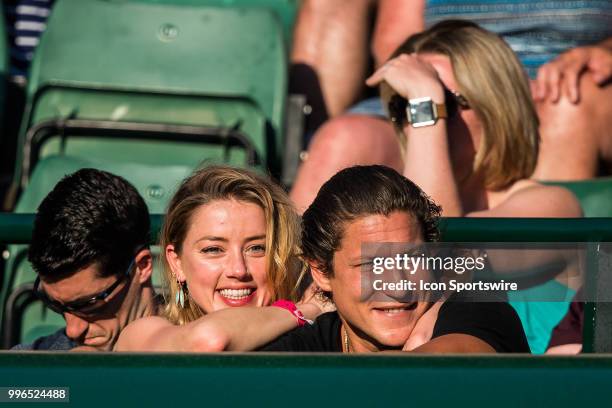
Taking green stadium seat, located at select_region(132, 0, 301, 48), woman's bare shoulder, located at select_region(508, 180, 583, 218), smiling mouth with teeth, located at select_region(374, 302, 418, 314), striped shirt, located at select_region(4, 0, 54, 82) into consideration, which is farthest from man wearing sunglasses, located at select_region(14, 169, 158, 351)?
green stadium seat, located at select_region(132, 0, 301, 48)

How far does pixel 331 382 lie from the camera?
1.18 meters

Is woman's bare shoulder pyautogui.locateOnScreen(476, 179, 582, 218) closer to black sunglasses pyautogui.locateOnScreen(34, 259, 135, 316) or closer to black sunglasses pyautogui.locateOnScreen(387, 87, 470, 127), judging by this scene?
black sunglasses pyautogui.locateOnScreen(387, 87, 470, 127)

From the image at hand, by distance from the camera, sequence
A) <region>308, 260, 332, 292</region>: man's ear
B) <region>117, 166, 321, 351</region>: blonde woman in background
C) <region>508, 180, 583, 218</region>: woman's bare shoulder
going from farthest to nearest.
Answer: <region>508, 180, 583, 218</region>: woman's bare shoulder, <region>117, 166, 321, 351</region>: blonde woman in background, <region>308, 260, 332, 292</region>: man's ear

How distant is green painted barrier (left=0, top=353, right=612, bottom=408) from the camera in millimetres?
1177

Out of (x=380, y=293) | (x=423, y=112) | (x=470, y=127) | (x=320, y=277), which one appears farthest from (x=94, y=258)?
(x=470, y=127)

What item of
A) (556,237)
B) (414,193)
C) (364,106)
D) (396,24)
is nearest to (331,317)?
(414,193)

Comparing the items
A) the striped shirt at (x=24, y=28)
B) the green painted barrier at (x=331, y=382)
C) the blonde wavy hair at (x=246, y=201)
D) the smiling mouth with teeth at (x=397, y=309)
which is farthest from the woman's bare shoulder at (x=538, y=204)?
the striped shirt at (x=24, y=28)

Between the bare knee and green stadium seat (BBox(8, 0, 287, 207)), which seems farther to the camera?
green stadium seat (BBox(8, 0, 287, 207))

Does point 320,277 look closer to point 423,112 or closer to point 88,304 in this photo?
point 88,304

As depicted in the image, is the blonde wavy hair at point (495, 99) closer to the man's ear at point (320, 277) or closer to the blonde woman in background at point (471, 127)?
the blonde woman in background at point (471, 127)

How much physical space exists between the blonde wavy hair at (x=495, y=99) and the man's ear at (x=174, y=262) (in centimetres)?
79

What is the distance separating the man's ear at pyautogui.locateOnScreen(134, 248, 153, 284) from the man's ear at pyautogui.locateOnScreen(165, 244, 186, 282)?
0.11 metres

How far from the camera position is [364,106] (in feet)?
9.99

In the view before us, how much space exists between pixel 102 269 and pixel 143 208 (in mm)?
144
